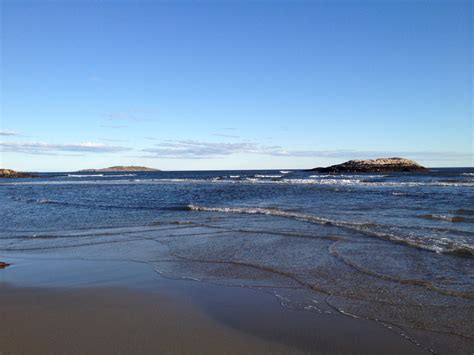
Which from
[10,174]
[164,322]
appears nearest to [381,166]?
[164,322]

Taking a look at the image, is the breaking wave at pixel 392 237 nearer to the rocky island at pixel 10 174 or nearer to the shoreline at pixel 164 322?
the shoreline at pixel 164 322

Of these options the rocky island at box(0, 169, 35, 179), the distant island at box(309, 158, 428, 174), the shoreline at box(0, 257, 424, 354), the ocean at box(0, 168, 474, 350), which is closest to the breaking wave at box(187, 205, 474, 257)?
the ocean at box(0, 168, 474, 350)

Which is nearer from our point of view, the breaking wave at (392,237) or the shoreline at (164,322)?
the shoreline at (164,322)

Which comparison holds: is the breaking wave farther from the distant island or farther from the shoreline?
the distant island

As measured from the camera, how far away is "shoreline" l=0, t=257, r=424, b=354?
193 inches

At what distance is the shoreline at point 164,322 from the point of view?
16.1ft

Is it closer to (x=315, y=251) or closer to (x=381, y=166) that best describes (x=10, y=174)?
(x=381, y=166)

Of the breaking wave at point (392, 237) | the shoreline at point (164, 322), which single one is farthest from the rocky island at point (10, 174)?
the shoreline at point (164, 322)

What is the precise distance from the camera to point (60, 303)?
6633 mm

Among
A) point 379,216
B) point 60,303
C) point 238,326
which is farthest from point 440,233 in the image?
point 60,303

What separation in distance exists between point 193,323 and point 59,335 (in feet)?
6.23

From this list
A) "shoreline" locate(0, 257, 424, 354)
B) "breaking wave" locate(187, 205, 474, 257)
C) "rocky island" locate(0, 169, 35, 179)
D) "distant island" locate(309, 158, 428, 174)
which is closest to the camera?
"shoreline" locate(0, 257, 424, 354)

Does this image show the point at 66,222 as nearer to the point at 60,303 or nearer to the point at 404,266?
the point at 60,303

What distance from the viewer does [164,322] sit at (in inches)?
225
